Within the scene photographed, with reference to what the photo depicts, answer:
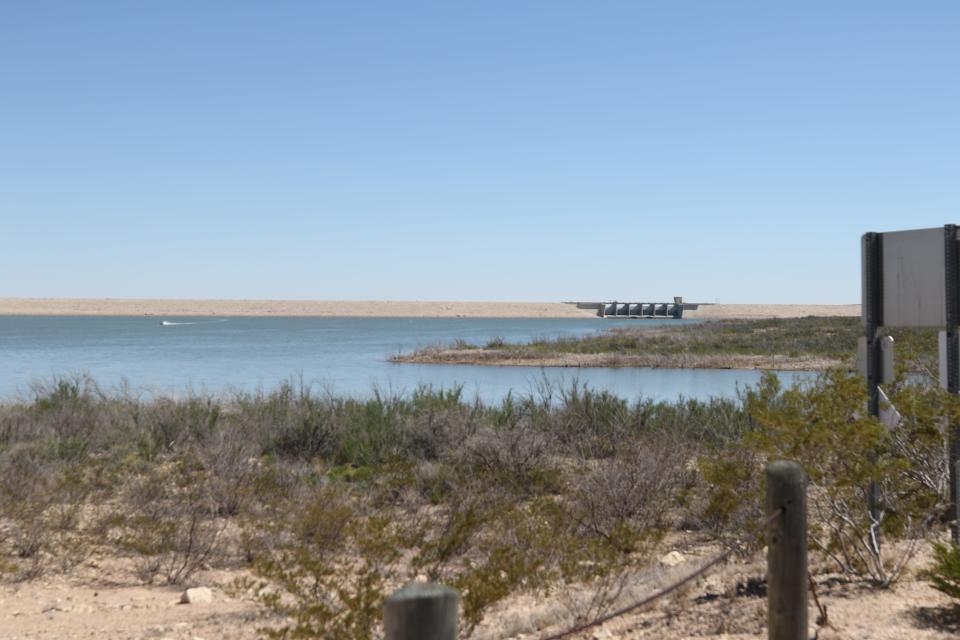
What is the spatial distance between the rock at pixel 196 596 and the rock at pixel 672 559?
3.57 m

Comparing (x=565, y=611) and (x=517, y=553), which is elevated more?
(x=517, y=553)

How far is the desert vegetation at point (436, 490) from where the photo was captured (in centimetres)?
606

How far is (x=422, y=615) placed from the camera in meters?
2.52

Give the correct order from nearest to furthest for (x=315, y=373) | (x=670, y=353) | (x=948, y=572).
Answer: (x=948, y=572) → (x=315, y=373) → (x=670, y=353)

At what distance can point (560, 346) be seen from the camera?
49500 millimetres

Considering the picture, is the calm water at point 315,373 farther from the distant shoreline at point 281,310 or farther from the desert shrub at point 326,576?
the distant shoreline at point 281,310

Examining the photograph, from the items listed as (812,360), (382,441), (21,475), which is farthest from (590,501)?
(812,360)

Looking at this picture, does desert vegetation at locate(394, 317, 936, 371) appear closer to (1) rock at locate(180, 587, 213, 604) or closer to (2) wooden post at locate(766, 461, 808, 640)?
(1) rock at locate(180, 587, 213, 604)

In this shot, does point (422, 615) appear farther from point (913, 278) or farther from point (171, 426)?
point (171, 426)

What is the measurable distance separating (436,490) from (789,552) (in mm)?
6543

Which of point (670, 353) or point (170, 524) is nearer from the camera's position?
point (170, 524)

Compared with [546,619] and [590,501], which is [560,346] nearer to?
[590,501]

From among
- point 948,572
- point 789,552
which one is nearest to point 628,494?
point 948,572

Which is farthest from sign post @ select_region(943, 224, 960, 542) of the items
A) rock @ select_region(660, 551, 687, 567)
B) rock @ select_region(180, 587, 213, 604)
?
rock @ select_region(180, 587, 213, 604)
